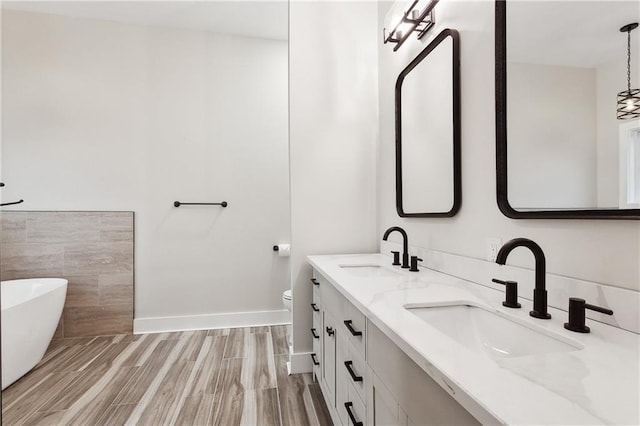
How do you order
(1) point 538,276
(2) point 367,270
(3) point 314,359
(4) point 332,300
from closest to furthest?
(1) point 538,276, (4) point 332,300, (2) point 367,270, (3) point 314,359

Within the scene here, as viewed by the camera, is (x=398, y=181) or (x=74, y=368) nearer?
(x=398, y=181)

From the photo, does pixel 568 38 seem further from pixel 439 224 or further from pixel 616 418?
pixel 616 418

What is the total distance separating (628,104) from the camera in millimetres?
791

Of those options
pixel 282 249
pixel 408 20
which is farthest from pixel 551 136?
pixel 282 249

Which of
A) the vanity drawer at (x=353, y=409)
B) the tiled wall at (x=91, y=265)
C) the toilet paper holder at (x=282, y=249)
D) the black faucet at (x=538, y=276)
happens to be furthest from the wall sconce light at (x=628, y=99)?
the tiled wall at (x=91, y=265)

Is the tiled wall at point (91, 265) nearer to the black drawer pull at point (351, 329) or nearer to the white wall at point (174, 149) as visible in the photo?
the white wall at point (174, 149)

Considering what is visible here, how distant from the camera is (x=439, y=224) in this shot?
159cm

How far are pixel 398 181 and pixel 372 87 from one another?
75cm

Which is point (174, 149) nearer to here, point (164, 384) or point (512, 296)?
point (164, 384)

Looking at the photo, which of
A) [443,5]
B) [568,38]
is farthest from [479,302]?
[443,5]

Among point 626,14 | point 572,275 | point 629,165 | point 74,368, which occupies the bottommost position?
point 74,368

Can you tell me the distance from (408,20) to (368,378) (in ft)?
5.21

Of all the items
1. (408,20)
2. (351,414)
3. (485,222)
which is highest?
(408,20)

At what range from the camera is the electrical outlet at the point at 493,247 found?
1.20 metres
